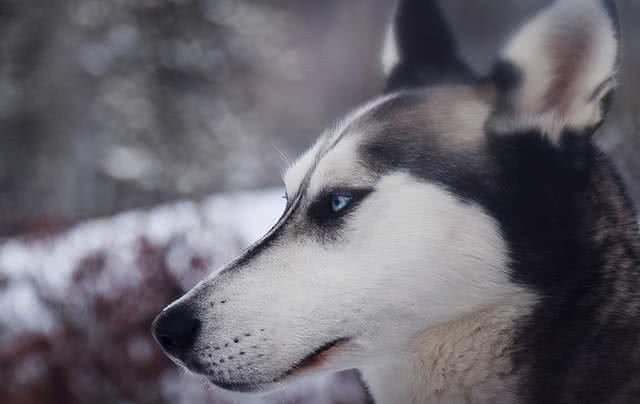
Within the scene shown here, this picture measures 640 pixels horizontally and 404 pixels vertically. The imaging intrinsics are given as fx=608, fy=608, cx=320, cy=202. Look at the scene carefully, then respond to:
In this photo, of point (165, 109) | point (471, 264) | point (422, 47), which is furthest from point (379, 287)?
point (165, 109)

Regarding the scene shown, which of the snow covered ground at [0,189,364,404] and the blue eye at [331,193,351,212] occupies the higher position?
the blue eye at [331,193,351,212]

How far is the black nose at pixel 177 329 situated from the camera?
98 cm

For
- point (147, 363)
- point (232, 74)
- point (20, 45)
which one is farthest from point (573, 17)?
point (20, 45)

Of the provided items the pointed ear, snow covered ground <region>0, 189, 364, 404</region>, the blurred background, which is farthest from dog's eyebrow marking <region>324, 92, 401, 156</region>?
the blurred background

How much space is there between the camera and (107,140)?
6.19 meters

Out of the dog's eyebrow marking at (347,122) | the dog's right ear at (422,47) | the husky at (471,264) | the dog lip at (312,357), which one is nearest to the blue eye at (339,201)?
the husky at (471,264)

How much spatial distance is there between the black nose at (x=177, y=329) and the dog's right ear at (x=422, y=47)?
2.21 ft

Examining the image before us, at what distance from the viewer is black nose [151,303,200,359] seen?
0.98 metres

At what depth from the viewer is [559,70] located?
1.00m

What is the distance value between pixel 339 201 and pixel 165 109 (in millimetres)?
5470

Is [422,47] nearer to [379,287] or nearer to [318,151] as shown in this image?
[318,151]

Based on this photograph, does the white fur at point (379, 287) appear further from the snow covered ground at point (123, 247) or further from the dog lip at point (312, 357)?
the snow covered ground at point (123, 247)

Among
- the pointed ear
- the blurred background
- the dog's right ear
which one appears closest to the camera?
the pointed ear

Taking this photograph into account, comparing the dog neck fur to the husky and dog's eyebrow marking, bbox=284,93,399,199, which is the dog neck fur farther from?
dog's eyebrow marking, bbox=284,93,399,199
